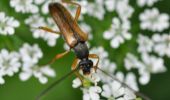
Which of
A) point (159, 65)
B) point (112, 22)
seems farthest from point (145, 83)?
point (112, 22)

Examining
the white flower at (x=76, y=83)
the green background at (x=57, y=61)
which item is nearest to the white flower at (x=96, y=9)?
the green background at (x=57, y=61)

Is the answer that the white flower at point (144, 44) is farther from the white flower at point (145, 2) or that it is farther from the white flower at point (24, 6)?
the white flower at point (24, 6)

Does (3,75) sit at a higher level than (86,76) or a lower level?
higher

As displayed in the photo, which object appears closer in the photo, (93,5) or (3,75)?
(3,75)

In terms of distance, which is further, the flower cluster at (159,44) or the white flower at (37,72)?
the flower cluster at (159,44)

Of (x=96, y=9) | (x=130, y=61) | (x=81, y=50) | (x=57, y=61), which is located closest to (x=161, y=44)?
(x=130, y=61)

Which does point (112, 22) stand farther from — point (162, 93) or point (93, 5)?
point (162, 93)

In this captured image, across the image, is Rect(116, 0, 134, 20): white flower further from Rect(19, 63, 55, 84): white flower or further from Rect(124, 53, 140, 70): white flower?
Rect(19, 63, 55, 84): white flower
